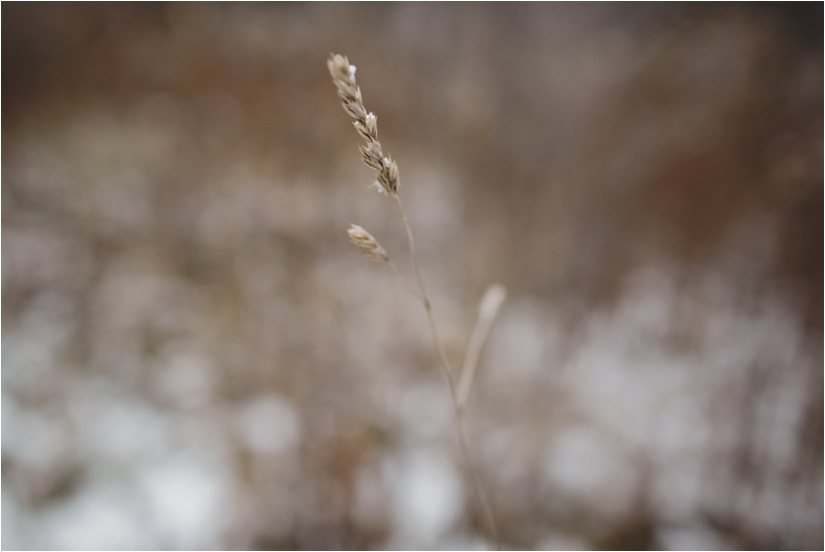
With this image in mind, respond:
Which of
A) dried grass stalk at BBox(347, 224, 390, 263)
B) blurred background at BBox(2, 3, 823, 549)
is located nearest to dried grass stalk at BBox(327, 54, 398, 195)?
dried grass stalk at BBox(347, 224, 390, 263)

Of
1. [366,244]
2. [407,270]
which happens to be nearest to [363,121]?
[366,244]

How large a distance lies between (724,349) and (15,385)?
1.25 meters

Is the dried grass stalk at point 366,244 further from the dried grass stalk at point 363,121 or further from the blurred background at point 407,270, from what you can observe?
the blurred background at point 407,270

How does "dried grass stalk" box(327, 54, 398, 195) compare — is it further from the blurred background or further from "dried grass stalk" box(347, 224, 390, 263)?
the blurred background

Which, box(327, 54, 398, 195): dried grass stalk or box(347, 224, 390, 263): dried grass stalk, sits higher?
box(327, 54, 398, 195): dried grass stalk

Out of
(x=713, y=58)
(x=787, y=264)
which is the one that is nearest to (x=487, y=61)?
(x=713, y=58)

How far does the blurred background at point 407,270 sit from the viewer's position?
633 mm

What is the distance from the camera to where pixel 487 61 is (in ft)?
2.71

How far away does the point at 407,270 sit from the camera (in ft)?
2.61

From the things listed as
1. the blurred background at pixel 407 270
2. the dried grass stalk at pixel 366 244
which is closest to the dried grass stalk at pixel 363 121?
the dried grass stalk at pixel 366 244

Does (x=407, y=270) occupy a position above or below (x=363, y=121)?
below

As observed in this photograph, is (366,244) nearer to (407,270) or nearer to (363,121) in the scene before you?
(363,121)

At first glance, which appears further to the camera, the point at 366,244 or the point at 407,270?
the point at 407,270

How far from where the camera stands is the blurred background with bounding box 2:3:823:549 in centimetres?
63
